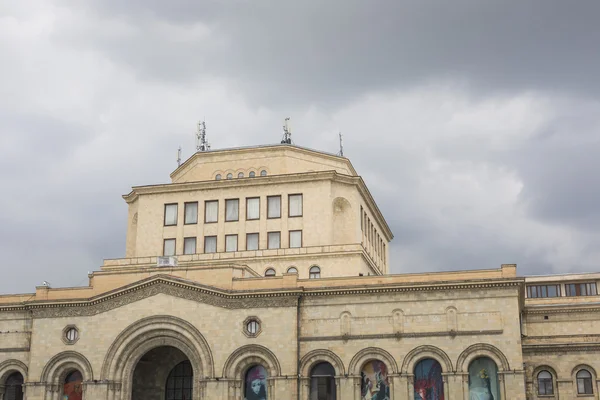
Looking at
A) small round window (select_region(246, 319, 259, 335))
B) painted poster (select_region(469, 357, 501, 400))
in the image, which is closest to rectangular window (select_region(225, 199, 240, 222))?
small round window (select_region(246, 319, 259, 335))

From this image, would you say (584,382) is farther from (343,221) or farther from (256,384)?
(256,384)

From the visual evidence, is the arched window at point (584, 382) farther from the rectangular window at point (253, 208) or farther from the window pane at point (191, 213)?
the window pane at point (191, 213)

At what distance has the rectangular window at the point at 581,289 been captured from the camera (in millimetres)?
70312

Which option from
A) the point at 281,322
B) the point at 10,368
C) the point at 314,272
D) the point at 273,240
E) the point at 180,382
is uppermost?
the point at 273,240

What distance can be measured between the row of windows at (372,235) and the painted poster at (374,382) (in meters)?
18.2

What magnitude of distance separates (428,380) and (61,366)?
25.0 metres

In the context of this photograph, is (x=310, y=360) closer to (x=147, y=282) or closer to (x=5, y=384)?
(x=147, y=282)

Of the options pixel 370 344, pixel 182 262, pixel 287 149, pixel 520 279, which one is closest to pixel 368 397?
pixel 370 344

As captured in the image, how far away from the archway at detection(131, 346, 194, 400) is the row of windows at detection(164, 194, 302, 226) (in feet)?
41.0

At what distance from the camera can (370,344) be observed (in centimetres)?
4859

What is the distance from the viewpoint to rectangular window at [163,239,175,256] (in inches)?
2491

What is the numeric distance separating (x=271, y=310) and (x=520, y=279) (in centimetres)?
1598

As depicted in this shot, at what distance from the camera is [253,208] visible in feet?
206

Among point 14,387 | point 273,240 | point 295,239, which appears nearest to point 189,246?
point 273,240
